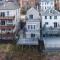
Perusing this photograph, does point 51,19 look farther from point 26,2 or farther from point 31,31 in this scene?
point 26,2

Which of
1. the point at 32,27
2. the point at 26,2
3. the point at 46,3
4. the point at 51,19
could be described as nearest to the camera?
the point at 32,27

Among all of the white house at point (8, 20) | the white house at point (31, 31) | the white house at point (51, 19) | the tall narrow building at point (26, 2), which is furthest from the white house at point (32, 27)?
the tall narrow building at point (26, 2)

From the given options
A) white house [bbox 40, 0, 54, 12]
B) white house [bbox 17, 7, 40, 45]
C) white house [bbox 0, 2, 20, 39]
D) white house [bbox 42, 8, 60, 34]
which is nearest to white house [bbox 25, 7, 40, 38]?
white house [bbox 17, 7, 40, 45]

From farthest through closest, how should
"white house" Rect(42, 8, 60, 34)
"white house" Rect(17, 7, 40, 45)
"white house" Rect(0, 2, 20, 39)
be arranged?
"white house" Rect(42, 8, 60, 34)
"white house" Rect(0, 2, 20, 39)
"white house" Rect(17, 7, 40, 45)


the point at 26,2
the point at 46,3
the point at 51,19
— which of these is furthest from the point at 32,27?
the point at 26,2

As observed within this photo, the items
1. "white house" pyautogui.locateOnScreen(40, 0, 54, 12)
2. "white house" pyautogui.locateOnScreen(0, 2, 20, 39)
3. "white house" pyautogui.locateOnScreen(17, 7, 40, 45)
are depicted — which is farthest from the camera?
"white house" pyautogui.locateOnScreen(40, 0, 54, 12)

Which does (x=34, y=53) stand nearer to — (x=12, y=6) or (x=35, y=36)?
(x=35, y=36)

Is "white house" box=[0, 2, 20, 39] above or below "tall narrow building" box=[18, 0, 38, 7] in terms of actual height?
below

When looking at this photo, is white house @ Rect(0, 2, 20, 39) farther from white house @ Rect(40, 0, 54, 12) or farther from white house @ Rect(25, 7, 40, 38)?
white house @ Rect(40, 0, 54, 12)
